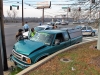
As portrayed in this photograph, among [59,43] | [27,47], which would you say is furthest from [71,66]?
[59,43]

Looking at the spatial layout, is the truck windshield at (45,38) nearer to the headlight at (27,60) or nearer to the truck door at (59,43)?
the truck door at (59,43)

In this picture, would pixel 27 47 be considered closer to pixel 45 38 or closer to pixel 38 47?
pixel 38 47

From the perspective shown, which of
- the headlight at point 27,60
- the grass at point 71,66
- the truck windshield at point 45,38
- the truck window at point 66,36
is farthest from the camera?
the truck window at point 66,36

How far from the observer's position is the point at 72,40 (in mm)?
9086

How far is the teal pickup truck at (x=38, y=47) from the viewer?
5.98 m

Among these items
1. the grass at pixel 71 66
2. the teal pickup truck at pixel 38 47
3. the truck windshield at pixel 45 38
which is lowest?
the grass at pixel 71 66

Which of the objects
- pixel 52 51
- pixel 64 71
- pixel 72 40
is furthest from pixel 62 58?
pixel 72 40

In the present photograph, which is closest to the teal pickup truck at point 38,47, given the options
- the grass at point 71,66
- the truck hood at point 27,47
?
the truck hood at point 27,47

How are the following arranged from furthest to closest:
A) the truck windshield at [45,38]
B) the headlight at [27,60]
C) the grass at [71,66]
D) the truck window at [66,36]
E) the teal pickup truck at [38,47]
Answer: the truck window at [66,36] → the truck windshield at [45,38] → the teal pickup truck at [38,47] → the headlight at [27,60] → the grass at [71,66]

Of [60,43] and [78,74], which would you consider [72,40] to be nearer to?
[60,43]

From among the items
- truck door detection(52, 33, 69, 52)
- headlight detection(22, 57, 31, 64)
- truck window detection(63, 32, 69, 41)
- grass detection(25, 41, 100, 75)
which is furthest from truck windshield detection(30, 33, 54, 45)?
headlight detection(22, 57, 31, 64)

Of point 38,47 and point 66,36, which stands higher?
point 66,36

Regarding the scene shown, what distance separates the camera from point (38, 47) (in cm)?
632

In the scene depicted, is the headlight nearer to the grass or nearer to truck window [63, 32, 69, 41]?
the grass
